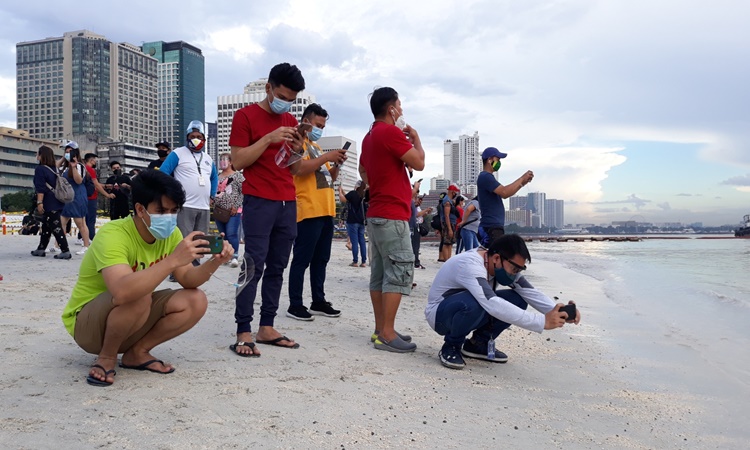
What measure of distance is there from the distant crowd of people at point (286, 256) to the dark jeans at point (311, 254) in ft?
0.03

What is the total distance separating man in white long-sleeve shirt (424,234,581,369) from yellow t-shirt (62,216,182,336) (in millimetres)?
1764

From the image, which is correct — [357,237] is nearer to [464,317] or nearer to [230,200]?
[230,200]

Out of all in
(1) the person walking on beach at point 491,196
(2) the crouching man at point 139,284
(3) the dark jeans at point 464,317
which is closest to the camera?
(2) the crouching man at point 139,284

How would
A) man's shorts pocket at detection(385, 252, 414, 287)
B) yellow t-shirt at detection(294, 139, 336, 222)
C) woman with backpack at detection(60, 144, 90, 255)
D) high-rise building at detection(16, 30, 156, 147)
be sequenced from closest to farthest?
1. man's shorts pocket at detection(385, 252, 414, 287)
2. yellow t-shirt at detection(294, 139, 336, 222)
3. woman with backpack at detection(60, 144, 90, 255)
4. high-rise building at detection(16, 30, 156, 147)

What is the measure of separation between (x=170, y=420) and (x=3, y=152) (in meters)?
115

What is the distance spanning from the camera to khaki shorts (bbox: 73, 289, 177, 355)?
2.72 meters

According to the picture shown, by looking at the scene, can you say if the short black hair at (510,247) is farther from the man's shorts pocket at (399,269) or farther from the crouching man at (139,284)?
the crouching man at (139,284)

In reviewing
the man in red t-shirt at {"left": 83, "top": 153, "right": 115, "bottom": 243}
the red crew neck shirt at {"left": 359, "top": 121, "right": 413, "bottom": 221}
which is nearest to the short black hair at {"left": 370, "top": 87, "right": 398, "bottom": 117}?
the red crew neck shirt at {"left": 359, "top": 121, "right": 413, "bottom": 221}

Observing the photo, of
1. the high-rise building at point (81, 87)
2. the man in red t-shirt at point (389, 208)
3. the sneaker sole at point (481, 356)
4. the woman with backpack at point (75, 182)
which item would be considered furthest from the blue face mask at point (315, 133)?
the high-rise building at point (81, 87)

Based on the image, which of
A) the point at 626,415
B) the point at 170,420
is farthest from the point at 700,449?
the point at 170,420

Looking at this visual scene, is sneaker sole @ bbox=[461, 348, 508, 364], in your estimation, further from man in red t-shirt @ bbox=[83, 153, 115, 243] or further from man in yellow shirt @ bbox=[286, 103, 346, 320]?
man in red t-shirt @ bbox=[83, 153, 115, 243]

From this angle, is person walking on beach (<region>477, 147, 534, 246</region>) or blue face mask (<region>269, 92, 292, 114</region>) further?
person walking on beach (<region>477, 147, 534, 246</region>)

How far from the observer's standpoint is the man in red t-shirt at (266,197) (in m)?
3.47

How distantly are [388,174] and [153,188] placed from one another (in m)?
1.76
